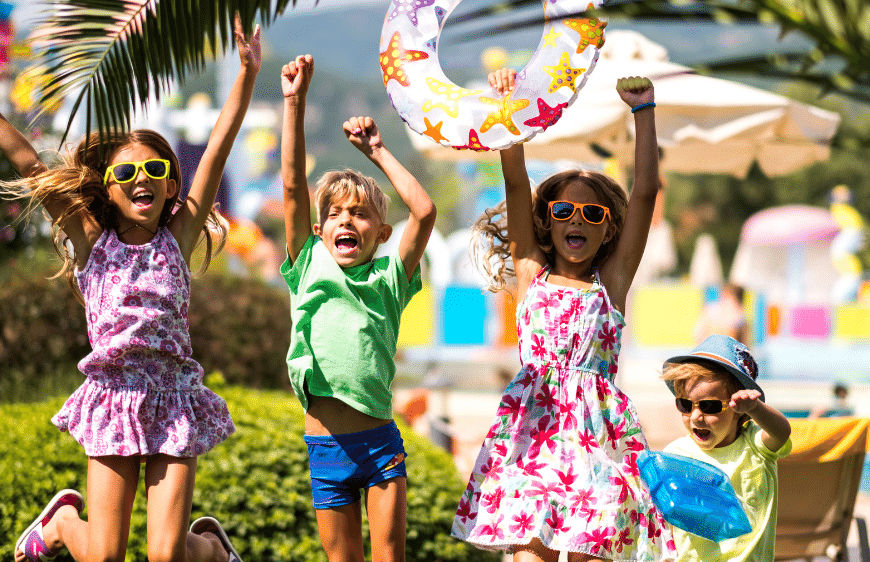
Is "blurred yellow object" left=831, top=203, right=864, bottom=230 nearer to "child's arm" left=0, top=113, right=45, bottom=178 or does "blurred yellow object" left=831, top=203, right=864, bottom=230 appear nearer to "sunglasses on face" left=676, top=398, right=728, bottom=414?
"sunglasses on face" left=676, top=398, right=728, bottom=414

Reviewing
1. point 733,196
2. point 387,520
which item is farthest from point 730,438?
point 733,196

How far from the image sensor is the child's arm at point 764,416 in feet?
10.1

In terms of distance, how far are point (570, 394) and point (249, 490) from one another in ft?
5.87

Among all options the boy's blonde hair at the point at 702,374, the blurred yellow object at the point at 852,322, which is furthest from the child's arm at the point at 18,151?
the blurred yellow object at the point at 852,322

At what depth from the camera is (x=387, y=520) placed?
305cm

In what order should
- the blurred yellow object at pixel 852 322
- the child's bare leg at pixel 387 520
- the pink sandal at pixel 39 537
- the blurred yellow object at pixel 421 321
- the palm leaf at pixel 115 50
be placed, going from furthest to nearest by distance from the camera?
the blurred yellow object at pixel 852 322
the blurred yellow object at pixel 421 321
the pink sandal at pixel 39 537
the child's bare leg at pixel 387 520
the palm leaf at pixel 115 50

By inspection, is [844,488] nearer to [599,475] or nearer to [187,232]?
[599,475]

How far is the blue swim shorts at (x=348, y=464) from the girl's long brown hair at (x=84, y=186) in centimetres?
85

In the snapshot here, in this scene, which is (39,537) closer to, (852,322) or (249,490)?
(249,490)

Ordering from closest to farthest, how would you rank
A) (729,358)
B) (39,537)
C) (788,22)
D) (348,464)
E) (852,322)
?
(788,22) < (348,464) < (729,358) < (39,537) < (852,322)

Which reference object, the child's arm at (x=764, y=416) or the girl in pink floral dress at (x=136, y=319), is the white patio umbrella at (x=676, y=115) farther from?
the child's arm at (x=764, y=416)

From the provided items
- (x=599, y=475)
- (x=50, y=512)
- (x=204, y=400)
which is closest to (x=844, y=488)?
(x=599, y=475)

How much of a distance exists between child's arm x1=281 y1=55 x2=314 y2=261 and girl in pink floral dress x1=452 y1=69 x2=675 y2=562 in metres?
0.65

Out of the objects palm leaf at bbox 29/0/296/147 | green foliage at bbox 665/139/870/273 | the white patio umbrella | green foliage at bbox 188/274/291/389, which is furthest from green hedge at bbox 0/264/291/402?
green foliage at bbox 665/139/870/273
